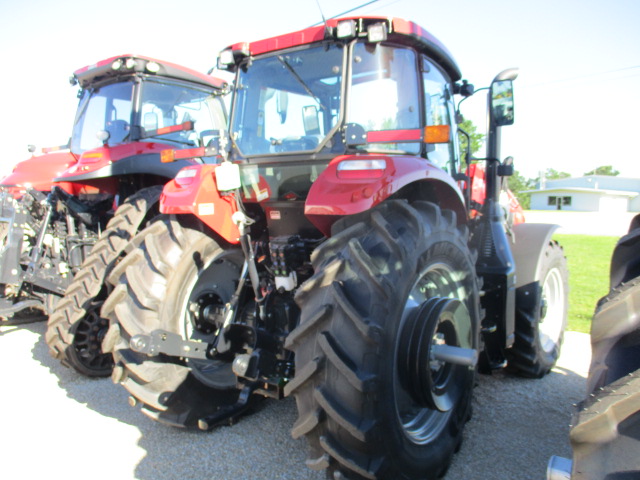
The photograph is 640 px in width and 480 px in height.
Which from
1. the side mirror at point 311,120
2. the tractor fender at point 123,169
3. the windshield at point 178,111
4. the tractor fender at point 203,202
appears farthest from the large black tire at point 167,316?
the windshield at point 178,111

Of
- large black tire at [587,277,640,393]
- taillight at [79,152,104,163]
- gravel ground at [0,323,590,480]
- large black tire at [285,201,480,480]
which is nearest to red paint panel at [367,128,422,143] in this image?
large black tire at [285,201,480,480]

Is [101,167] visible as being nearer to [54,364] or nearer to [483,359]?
[54,364]

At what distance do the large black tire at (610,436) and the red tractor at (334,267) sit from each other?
101cm

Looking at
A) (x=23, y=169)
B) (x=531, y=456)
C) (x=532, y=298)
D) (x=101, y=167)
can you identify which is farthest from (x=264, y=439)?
(x=23, y=169)

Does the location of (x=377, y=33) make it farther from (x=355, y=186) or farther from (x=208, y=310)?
(x=208, y=310)

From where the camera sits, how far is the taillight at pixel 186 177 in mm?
3173

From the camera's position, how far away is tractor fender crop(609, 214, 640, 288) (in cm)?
163

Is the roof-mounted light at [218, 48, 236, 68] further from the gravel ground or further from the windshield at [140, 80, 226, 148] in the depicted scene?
the gravel ground

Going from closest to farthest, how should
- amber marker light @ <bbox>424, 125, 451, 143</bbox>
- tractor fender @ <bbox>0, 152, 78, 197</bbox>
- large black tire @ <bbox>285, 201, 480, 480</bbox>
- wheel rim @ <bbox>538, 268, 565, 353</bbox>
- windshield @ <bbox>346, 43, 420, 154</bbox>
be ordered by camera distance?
large black tire @ <bbox>285, 201, 480, 480</bbox> → amber marker light @ <bbox>424, 125, 451, 143</bbox> → windshield @ <bbox>346, 43, 420, 154</bbox> → wheel rim @ <bbox>538, 268, 565, 353</bbox> → tractor fender @ <bbox>0, 152, 78, 197</bbox>

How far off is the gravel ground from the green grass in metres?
1.76

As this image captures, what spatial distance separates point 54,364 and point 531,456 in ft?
13.4

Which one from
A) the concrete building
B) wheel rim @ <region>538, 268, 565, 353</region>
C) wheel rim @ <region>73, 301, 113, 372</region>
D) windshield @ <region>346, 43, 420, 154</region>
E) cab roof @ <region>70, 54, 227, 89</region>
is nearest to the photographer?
windshield @ <region>346, 43, 420, 154</region>

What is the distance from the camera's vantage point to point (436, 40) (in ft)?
10.6

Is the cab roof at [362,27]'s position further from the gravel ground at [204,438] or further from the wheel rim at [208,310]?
the gravel ground at [204,438]
